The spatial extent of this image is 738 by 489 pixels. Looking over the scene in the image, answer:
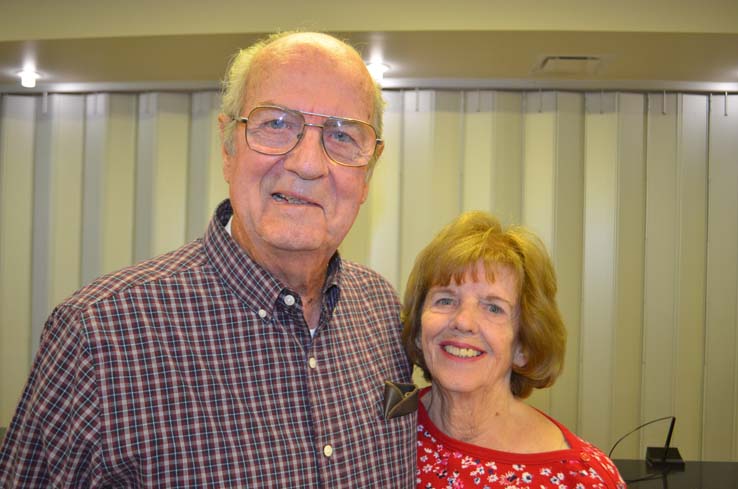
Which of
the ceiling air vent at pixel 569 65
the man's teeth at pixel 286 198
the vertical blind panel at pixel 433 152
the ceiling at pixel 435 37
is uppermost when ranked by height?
the ceiling at pixel 435 37

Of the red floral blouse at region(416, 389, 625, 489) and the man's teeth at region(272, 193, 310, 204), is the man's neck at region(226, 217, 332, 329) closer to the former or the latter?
the man's teeth at region(272, 193, 310, 204)

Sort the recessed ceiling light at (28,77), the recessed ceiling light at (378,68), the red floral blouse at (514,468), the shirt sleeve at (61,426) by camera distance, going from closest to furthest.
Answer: the shirt sleeve at (61,426) → the red floral blouse at (514,468) → the recessed ceiling light at (378,68) → the recessed ceiling light at (28,77)

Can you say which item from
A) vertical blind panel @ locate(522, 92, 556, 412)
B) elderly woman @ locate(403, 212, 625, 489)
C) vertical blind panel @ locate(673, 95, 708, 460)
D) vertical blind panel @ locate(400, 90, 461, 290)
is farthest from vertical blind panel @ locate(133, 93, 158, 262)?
vertical blind panel @ locate(673, 95, 708, 460)

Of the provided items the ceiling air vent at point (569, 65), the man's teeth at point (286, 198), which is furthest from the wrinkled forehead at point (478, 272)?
the ceiling air vent at point (569, 65)

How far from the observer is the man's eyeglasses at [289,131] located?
3.89ft

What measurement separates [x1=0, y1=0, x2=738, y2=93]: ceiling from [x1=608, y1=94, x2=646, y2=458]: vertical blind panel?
0.31 metres

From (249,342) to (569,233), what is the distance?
270cm

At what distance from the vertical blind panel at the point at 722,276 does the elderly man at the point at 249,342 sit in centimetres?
277

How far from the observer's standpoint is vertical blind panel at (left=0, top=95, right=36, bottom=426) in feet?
12.2

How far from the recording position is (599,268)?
11.4ft

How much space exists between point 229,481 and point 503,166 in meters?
2.75

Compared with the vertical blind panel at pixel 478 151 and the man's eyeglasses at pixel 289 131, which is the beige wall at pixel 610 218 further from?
the man's eyeglasses at pixel 289 131

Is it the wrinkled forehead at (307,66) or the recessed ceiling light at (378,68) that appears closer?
the wrinkled forehead at (307,66)

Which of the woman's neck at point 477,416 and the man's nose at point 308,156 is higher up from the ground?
the man's nose at point 308,156
